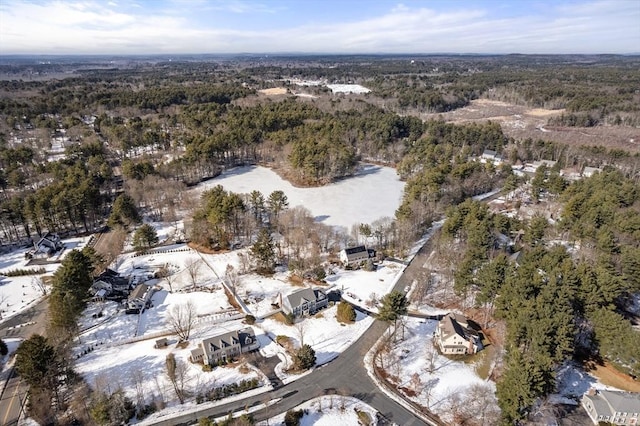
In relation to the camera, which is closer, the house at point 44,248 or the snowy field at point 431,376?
the snowy field at point 431,376

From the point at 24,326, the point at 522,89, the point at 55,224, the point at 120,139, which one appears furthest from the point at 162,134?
the point at 522,89

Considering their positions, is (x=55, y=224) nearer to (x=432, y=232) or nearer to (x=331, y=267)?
(x=331, y=267)

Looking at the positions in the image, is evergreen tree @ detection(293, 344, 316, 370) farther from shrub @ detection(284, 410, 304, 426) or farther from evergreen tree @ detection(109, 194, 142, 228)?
evergreen tree @ detection(109, 194, 142, 228)

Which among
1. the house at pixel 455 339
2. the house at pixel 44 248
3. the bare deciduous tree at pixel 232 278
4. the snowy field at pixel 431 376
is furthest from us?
the house at pixel 44 248

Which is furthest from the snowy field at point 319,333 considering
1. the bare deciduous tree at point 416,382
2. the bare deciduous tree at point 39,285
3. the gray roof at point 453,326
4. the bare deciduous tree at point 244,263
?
the bare deciduous tree at point 39,285

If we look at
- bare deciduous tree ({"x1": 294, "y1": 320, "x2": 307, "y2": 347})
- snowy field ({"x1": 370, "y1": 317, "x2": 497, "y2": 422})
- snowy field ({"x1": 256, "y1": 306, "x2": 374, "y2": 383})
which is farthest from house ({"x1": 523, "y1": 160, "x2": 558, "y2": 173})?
bare deciduous tree ({"x1": 294, "y1": 320, "x2": 307, "y2": 347})

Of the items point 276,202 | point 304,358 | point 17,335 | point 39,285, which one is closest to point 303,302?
point 304,358

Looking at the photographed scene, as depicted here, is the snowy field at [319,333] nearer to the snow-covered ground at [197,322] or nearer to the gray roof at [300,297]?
the snow-covered ground at [197,322]
